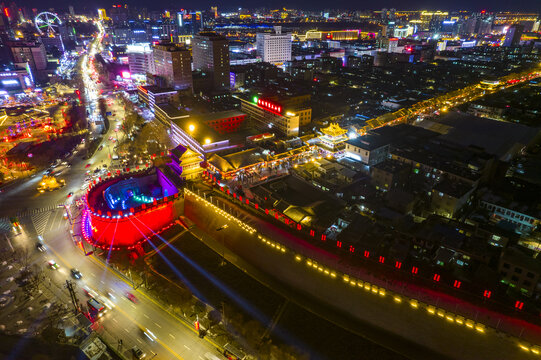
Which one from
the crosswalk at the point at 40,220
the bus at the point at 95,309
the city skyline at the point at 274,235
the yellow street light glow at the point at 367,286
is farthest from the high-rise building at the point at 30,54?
the yellow street light glow at the point at 367,286

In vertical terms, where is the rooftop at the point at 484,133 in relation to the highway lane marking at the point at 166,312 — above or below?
above

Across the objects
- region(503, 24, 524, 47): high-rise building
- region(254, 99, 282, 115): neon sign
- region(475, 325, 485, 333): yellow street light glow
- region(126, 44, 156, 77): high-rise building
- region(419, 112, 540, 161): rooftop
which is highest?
region(503, 24, 524, 47): high-rise building

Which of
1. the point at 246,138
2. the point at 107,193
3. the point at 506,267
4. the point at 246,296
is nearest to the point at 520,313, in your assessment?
the point at 506,267

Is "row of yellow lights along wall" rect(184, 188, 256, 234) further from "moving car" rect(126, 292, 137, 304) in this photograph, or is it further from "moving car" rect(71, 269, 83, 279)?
"moving car" rect(71, 269, 83, 279)

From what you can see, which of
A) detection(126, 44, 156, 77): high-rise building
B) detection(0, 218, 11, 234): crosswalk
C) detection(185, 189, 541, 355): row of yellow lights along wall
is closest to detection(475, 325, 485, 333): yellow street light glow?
detection(185, 189, 541, 355): row of yellow lights along wall

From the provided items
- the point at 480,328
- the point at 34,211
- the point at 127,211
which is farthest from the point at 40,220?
the point at 480,328

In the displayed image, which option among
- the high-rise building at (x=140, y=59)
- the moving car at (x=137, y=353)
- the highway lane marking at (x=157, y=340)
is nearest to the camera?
the moving car at (x=137, y=353)

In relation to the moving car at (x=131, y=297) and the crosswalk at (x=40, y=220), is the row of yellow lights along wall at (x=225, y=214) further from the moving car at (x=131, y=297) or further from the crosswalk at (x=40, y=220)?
the crosswalk at (x=40, y=220)
